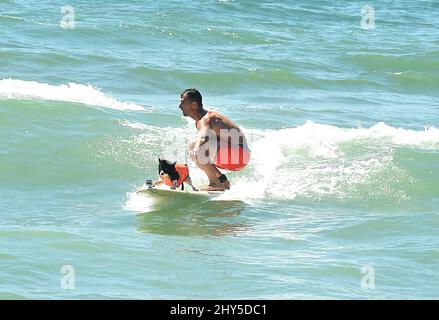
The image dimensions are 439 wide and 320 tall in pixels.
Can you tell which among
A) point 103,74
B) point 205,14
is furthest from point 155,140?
point 205,14

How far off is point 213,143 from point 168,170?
2.09 feet

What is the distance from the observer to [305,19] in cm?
2594

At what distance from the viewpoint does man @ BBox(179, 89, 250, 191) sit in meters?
10.8

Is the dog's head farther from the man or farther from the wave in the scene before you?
the wave

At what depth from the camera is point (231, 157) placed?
11.0m

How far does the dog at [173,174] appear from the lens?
1042 cm

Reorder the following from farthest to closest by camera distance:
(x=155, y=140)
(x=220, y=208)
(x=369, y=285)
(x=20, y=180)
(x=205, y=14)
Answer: (x=205, y=14)
(x=155, y=140)
(x=20, y=180)
(x=220, y=208)
(x=369, y=285)

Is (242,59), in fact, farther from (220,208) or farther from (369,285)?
(369,285)

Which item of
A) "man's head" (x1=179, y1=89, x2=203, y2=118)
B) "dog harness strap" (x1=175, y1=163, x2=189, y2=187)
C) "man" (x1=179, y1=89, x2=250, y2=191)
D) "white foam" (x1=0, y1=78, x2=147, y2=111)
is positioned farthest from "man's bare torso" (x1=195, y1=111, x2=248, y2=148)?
"white foam" (x1=0, y1=78, x2=147, y2=111)

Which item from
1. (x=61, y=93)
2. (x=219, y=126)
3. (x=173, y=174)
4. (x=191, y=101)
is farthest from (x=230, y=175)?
(x=61, y=93)
